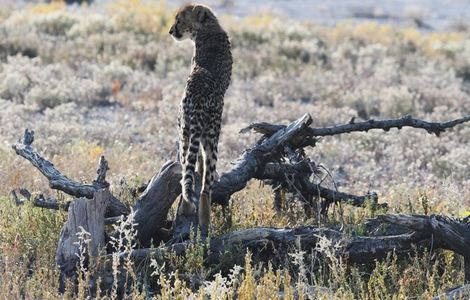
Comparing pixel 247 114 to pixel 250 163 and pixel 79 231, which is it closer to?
pixel 250 163

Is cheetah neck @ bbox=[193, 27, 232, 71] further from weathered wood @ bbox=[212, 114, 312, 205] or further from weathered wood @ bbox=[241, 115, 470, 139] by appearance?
weathered wood @ bbox=[212, 114, 312, 205]

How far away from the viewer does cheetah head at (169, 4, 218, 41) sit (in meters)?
8.05

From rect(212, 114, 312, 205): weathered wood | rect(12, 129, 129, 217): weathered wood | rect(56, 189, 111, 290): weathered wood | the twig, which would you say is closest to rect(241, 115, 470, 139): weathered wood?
the twig

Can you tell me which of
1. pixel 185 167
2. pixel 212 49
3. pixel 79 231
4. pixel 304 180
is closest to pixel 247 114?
pixel 212 49

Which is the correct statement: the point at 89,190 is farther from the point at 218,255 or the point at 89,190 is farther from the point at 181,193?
the point at 218,255

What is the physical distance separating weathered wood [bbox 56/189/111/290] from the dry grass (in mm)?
131

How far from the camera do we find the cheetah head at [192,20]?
8.05 metres

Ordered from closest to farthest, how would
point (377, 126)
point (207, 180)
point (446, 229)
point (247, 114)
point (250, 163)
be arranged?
point (446, 229) < point (207, 180) < point (250, 163) < point (377, 126) < point (247, 114)

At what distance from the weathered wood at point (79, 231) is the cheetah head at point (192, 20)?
2456 mm

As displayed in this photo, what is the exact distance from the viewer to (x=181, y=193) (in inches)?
265

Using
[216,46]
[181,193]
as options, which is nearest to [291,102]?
[216,46]

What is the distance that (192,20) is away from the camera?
8.10 metres

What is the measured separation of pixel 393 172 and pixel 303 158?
13.8 feet

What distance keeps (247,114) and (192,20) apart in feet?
22.0
